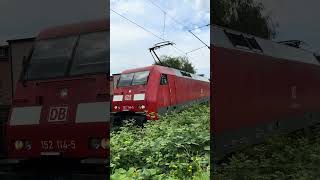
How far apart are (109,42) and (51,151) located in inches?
27.4

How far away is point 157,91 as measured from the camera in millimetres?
4617

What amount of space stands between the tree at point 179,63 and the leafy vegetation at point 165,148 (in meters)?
0.33

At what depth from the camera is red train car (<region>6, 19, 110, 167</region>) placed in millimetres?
2473

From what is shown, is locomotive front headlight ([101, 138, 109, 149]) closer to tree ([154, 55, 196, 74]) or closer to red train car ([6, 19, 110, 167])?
red train car ([6, 19, 110, 167])

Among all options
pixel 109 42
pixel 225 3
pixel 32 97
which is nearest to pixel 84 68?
pixel 109 42

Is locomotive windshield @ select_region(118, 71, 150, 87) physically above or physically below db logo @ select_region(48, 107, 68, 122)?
above

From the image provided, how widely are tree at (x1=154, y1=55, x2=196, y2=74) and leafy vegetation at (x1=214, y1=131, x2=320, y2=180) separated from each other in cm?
57

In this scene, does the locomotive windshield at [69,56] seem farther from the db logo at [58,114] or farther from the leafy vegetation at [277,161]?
the leafy vegetation at [277,161]

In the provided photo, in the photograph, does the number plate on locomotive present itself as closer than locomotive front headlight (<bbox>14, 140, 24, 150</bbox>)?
Yes

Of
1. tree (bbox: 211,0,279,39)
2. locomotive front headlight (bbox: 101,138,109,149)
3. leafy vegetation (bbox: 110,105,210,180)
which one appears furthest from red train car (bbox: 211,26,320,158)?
locomotive front headlight (bbox: 101,138,109,149)

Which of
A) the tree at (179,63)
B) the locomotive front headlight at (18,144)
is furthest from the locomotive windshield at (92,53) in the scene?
the locomotive front headlight at (18,144)

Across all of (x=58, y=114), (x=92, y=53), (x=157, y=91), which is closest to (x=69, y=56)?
(x=92, y=53)

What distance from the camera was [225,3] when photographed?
2.62 metres

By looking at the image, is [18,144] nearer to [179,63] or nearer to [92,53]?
[92,53]
